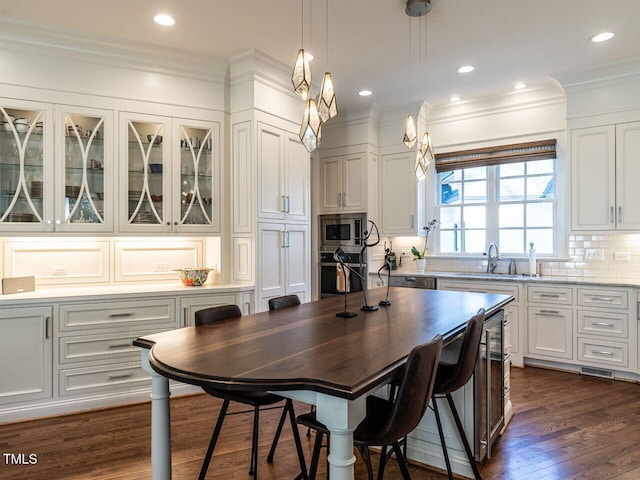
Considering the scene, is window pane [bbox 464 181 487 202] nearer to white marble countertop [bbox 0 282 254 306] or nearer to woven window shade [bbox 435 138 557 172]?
woven window shade [bbox 435 138 557 172]

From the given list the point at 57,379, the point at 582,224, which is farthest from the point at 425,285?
the point at 57,379

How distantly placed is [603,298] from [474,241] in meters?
1.56

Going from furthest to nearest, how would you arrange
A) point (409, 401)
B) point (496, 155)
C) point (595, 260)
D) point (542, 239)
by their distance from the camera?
point (496, 155) → point (542, 239) → point (595, 260) → point (409, 401)

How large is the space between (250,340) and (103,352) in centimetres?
214

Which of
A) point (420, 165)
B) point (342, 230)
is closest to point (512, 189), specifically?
point (342, 230)

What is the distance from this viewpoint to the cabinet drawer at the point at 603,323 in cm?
371

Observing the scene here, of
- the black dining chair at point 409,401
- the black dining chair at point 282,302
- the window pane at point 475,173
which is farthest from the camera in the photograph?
the window pane at point 475,173

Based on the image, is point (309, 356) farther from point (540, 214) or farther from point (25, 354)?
point (540, 214)

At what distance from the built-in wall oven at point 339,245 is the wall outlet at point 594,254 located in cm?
244

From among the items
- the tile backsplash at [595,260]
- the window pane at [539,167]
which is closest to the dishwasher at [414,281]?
the tile backsplash at [595,260]

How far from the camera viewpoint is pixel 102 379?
3.20 meters

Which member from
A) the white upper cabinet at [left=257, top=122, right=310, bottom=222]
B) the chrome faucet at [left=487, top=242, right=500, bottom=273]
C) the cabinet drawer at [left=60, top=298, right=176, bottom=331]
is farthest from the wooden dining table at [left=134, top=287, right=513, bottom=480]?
the chrome faucet at [left=487, top=242, right=500, bottom=273]

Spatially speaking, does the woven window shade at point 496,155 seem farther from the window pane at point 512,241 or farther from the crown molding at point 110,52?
the crown molding at point 110,52

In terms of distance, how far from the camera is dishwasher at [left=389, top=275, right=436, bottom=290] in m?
4.68
